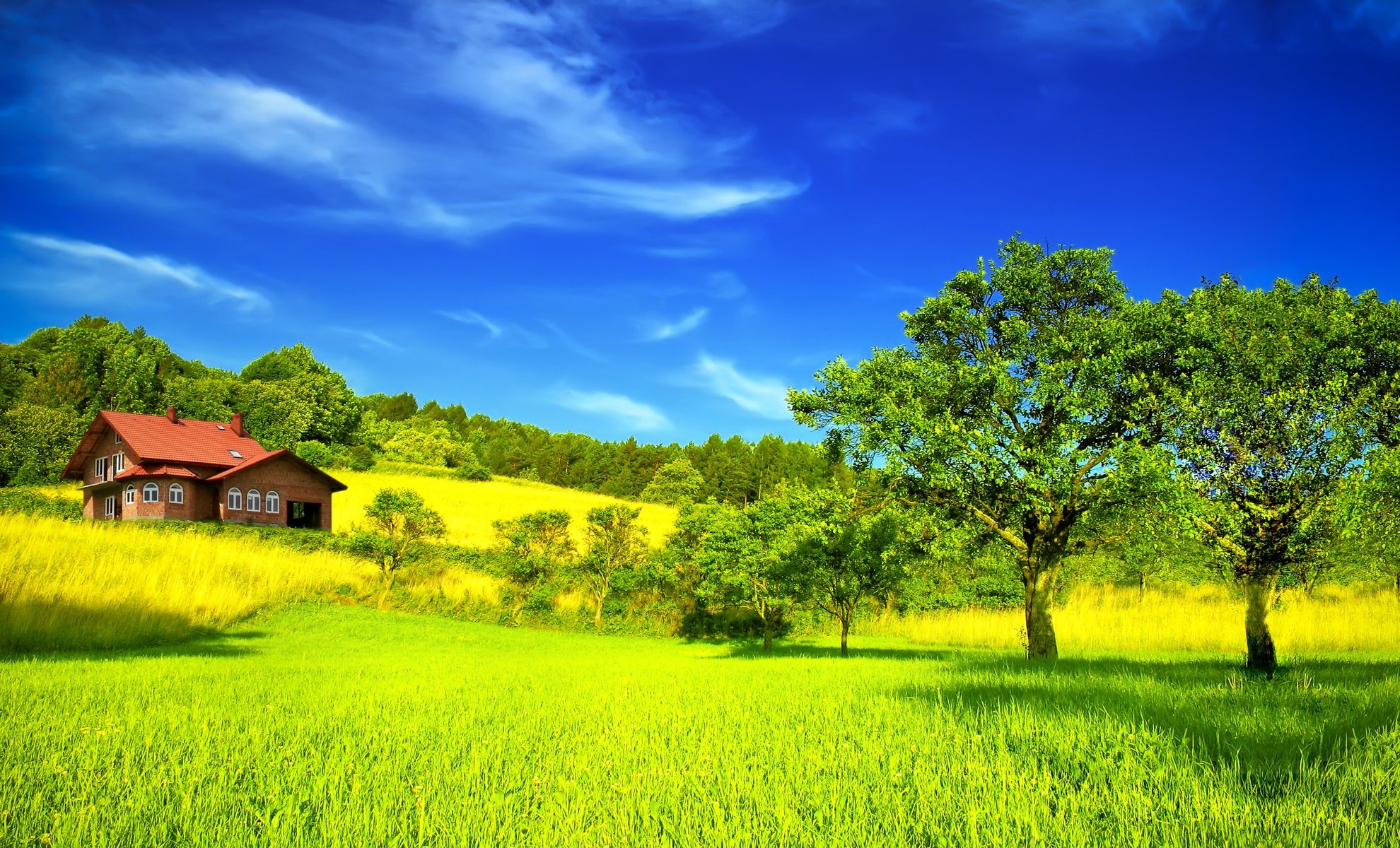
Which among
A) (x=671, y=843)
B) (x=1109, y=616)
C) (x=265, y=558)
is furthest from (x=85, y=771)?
(x=1109, y=616)

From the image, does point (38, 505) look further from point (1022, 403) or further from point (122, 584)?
point (1022, 403)

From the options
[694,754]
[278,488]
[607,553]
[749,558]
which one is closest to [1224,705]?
[694,754]

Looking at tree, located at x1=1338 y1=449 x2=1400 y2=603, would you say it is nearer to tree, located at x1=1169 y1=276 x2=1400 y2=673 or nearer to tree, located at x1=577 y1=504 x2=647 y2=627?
tree, located at x1=1169 y1=276 x2=1400 y2=673

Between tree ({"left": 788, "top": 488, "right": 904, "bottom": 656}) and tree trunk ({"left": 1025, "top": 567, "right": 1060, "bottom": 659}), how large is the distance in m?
3.71

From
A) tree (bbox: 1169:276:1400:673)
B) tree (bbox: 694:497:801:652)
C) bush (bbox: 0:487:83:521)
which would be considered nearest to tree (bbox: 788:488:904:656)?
tree (bbox: 694:497:801:652)

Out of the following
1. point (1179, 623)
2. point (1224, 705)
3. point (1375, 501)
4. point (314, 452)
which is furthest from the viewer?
point (314, 452)

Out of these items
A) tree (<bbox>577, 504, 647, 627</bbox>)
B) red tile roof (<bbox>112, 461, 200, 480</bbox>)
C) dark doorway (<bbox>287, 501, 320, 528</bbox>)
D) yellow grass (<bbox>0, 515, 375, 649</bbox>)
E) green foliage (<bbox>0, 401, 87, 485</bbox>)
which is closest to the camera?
yellow grass (<bbox>0, 515, 375, 649</bbox>)

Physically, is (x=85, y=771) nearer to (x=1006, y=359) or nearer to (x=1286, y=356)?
(x=1286, y=356)

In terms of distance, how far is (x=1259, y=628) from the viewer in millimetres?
15273

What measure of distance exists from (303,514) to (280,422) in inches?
1256

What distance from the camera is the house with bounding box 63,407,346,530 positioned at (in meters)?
56.0

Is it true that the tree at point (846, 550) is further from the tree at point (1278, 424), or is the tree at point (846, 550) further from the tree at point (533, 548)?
the tree at point (533, 548)

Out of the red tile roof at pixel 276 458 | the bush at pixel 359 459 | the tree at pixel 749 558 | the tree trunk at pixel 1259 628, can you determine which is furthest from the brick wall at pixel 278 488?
the tree trunk at pixel 1259 628

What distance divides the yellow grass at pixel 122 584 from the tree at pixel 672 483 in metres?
76.1
